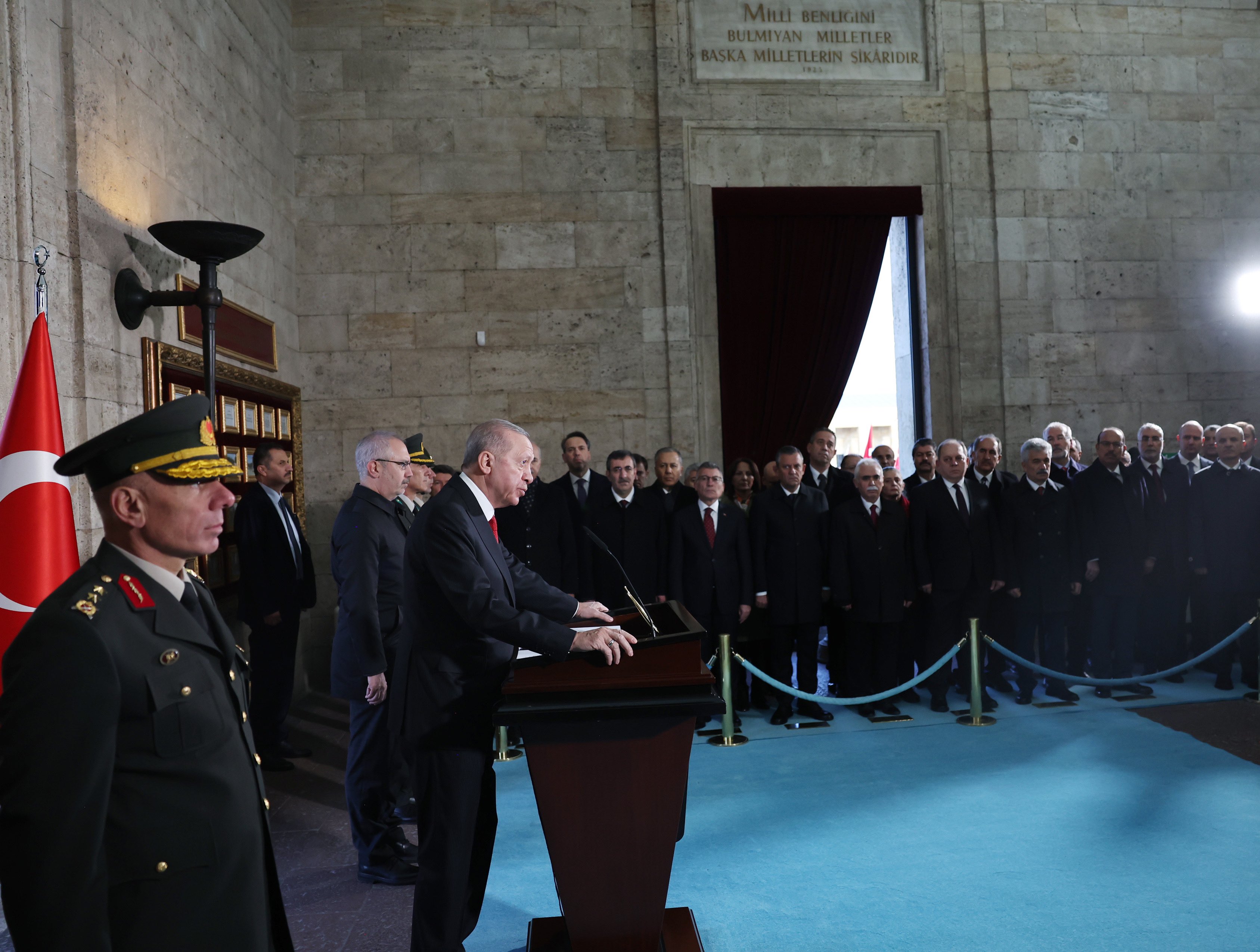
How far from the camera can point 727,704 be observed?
5074 millimetres

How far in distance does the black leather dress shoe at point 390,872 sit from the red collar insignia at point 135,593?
2401 mm

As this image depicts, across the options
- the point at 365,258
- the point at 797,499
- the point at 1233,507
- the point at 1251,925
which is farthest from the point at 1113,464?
the point at 365,258

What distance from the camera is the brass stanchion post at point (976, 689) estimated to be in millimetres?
5363

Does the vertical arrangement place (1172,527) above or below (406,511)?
below

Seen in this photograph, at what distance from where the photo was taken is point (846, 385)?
8.45 meters

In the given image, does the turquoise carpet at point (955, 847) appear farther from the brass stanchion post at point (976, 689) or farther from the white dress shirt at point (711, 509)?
the white dress shirt at point (711, 509)

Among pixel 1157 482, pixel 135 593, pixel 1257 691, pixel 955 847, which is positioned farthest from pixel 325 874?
pixel 1157 482

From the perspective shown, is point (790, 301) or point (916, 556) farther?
point (790, 301)

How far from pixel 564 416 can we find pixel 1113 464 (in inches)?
167

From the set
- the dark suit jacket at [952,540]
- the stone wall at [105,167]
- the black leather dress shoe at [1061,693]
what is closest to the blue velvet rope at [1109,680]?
the black leather dress shoe at [1061,693]

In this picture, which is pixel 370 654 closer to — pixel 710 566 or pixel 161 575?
pixel 161 575

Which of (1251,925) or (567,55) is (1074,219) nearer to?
(567,55)

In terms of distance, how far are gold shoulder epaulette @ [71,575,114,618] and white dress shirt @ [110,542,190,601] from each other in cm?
6

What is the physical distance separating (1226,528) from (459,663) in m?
5.77
